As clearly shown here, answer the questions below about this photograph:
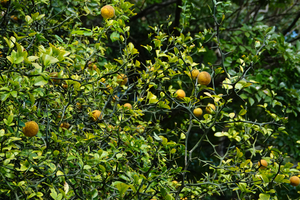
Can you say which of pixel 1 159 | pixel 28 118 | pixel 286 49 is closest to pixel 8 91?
pixel 1 159

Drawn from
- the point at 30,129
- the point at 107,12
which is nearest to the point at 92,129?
the point at 30,129

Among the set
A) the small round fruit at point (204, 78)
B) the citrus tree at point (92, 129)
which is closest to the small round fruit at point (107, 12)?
the citrus tree at point (92, 129)

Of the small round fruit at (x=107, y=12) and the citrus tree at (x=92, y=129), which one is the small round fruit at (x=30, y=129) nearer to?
the citrus tree at (x=92, y=129)

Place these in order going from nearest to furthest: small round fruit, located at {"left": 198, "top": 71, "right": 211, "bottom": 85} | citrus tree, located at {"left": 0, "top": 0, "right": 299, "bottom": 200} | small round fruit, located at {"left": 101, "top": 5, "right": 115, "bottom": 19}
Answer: citrus tree, located at {"left": 0, "top": 0, "right": 299, "bottom": 200}
small round fruit, located at {"left": 198, "top": 71, "right": 211, "bottom": 85}
small round fruit, located at {"left": 101, "top": 5, "right": 115, "bottom": 19}

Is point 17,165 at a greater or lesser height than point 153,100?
lesser

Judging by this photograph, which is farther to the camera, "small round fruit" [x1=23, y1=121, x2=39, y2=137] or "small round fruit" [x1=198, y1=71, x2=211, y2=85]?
"small round fruit" [x1=198, y1=71, x2=211, y2=85]

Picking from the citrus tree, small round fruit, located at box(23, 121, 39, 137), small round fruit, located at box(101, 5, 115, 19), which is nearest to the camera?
the citrus tree

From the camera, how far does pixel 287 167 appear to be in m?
1.28

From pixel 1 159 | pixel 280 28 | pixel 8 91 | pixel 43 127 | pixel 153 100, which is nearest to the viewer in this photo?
pixel 8 91

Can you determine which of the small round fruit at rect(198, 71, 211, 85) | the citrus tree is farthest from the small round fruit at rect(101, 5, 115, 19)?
the small round fruit at rect(198, 71, 211, 85)

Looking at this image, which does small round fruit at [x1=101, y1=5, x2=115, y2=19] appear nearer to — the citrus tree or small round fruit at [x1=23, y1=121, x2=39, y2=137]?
the citrus tree

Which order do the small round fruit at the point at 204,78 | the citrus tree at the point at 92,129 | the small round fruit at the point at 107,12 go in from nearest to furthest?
the citrus tree at the point at 92,129
the small round fruit at the point at 204,78
the small round fruit at the point at 107,12

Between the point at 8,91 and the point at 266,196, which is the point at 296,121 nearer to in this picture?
the point at 266,196

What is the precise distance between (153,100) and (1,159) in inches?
24.0
